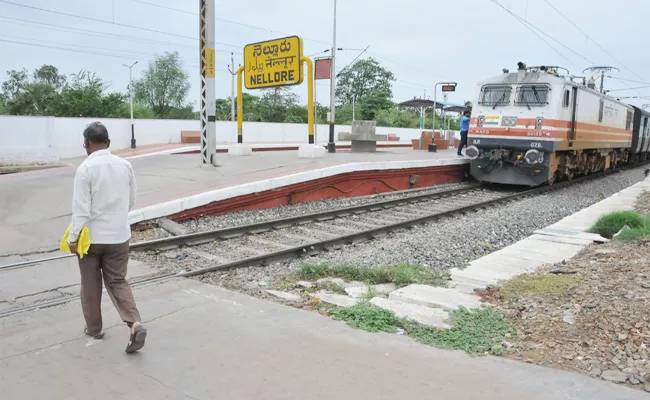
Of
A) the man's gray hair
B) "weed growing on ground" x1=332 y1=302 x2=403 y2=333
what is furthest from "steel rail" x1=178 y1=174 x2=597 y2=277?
the man's gray hair

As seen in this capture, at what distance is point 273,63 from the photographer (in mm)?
16500

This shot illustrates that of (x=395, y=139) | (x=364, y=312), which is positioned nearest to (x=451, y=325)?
(x=364, y=312)

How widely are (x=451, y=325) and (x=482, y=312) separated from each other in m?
0.46

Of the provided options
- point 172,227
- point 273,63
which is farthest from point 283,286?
point 273,63

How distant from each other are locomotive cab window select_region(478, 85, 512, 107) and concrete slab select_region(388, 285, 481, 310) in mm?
11319

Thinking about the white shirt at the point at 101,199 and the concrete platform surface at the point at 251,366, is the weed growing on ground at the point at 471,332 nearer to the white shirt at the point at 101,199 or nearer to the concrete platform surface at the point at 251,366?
the concrete platform surface at the point at 251,366

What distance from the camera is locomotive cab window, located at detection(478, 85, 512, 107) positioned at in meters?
15.1

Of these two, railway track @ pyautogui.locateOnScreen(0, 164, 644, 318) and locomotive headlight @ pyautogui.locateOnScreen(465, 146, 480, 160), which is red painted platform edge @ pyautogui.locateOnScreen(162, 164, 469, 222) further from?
railway track @ pyautogui.locateOnScreen(0, 164, 644, 318)

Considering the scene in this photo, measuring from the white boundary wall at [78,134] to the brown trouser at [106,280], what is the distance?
1567cm

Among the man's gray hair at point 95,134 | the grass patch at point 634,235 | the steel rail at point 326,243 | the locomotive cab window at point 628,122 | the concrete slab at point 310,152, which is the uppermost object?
the locomotive cab window at point 628,122

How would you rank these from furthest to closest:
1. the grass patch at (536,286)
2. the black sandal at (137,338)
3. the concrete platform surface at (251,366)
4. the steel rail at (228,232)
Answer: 1. the steel rail at (228,232)
2. the grass patch at (536,286)
3. the black sandal at (137,338)
4. the concrete platform surface at (251,366)

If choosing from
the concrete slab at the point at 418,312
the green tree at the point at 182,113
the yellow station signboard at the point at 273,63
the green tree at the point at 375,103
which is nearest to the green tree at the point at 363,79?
the green tree at the point at 375,103

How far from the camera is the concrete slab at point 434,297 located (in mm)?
4875

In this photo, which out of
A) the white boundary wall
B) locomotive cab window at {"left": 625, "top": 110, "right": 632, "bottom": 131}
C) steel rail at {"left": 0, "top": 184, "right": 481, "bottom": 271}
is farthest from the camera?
locomotive cab window at {"left": 625, "top": 110, "right": 632, "bottom": 131}
